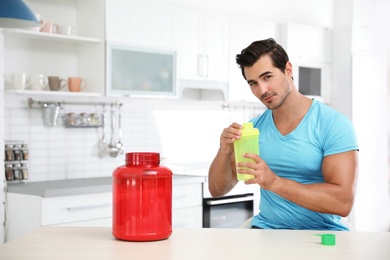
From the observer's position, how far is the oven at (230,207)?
4.58 m

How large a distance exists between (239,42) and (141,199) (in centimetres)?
339

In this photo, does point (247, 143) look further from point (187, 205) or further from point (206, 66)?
point (206, 66)

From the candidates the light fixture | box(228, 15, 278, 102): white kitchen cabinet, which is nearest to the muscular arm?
the light fixture

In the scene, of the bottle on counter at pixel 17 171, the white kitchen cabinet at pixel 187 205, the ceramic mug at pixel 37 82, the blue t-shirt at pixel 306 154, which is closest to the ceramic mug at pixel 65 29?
the ceramic mug at pixel 37 82

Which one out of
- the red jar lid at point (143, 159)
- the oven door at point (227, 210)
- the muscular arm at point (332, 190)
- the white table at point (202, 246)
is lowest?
the oven door at point (227, 210)

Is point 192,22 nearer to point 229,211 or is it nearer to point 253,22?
point 253,22

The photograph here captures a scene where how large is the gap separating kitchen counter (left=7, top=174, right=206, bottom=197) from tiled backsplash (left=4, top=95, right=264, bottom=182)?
194 millimetres

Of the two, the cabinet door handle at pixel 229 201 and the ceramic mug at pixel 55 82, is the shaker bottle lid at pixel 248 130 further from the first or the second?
the cabinet door handle at pixel 229 201

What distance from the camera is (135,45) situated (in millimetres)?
4406

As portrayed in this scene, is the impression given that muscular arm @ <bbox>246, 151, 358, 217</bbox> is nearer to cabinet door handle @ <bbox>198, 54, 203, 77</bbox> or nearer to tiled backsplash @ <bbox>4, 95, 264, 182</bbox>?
tiled backsplash @ <bbox>4, 95, 264, 182</bbox>

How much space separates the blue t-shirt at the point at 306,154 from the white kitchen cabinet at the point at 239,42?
8.54ft

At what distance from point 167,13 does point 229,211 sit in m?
1.65

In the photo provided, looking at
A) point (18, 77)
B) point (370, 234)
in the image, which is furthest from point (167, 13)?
point (370, 234)

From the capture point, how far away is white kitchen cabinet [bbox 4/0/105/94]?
13.8 ft
